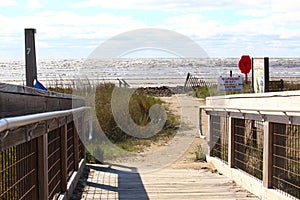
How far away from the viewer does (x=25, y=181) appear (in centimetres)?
468

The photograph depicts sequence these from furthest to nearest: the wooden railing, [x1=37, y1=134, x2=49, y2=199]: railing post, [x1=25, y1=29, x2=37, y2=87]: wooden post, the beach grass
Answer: the beach grass < [x1=25, y1=29, x2=37, y2=87]: wooden post < [x1=37, y1=134, x2=49, y2=199]: railing post < the wooden railing

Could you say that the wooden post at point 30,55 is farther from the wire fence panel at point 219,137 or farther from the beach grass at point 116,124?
the beach grass at point 116,124

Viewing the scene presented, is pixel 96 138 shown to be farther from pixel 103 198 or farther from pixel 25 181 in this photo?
pixel 25 181

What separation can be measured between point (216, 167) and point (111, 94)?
762 centimetres

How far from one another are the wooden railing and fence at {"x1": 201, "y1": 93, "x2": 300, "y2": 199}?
235cm

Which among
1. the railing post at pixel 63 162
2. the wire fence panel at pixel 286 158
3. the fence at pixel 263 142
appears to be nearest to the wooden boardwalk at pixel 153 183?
the fence at pixel 263 142

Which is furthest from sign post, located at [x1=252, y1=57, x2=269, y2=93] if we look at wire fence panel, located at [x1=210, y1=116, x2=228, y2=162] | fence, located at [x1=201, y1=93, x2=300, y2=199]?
fence, located at [x1=201, y1=93, x2=300, y2=199]

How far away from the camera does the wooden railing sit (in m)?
3.74

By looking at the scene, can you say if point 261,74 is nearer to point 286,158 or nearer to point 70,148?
point 70,148

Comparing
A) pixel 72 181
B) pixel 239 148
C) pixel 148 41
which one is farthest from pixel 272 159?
pixel 148 41

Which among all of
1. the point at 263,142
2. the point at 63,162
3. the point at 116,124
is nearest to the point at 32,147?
the point at 63,162

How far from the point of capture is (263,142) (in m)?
7.95

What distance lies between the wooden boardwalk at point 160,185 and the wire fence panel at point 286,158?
2.12 feet

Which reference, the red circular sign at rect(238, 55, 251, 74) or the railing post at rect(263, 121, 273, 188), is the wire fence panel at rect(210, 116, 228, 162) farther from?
the red circular sign at rect(238, 55, 251, 74)
